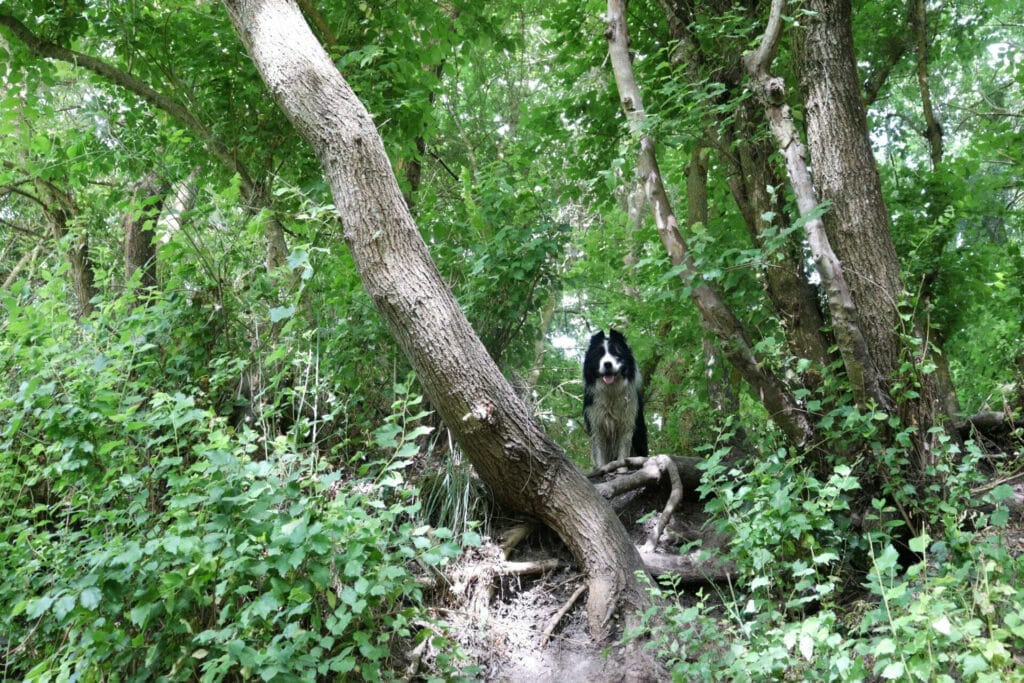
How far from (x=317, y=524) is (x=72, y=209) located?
6158 mm

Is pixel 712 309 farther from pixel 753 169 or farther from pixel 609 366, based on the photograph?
pixel 609 366

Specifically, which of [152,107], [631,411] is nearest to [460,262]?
[631,411]

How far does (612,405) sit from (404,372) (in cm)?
232

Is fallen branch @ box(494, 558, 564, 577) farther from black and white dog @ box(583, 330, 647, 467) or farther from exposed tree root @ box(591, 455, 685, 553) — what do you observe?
black and white dog @ box(583, 330, 647, 467)

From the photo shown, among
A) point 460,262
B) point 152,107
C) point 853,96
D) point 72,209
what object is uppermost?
point 152,107

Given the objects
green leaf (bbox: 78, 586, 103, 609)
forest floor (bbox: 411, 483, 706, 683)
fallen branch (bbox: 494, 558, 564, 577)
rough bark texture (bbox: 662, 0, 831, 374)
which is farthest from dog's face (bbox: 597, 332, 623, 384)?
green leaf (bbox: 78, 586, 103, 609)

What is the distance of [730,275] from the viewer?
5203mm

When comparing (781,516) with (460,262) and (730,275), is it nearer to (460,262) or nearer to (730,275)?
(730,275)

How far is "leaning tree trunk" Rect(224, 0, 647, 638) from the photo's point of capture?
427cm

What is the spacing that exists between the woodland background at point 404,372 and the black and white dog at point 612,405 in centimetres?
62

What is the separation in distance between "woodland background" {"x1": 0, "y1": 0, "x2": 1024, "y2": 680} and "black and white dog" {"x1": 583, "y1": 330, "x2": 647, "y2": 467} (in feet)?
2.04

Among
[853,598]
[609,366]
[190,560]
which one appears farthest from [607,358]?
[190,560]

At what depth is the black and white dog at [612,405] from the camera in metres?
6.96

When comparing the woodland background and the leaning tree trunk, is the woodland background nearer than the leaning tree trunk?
Yes
